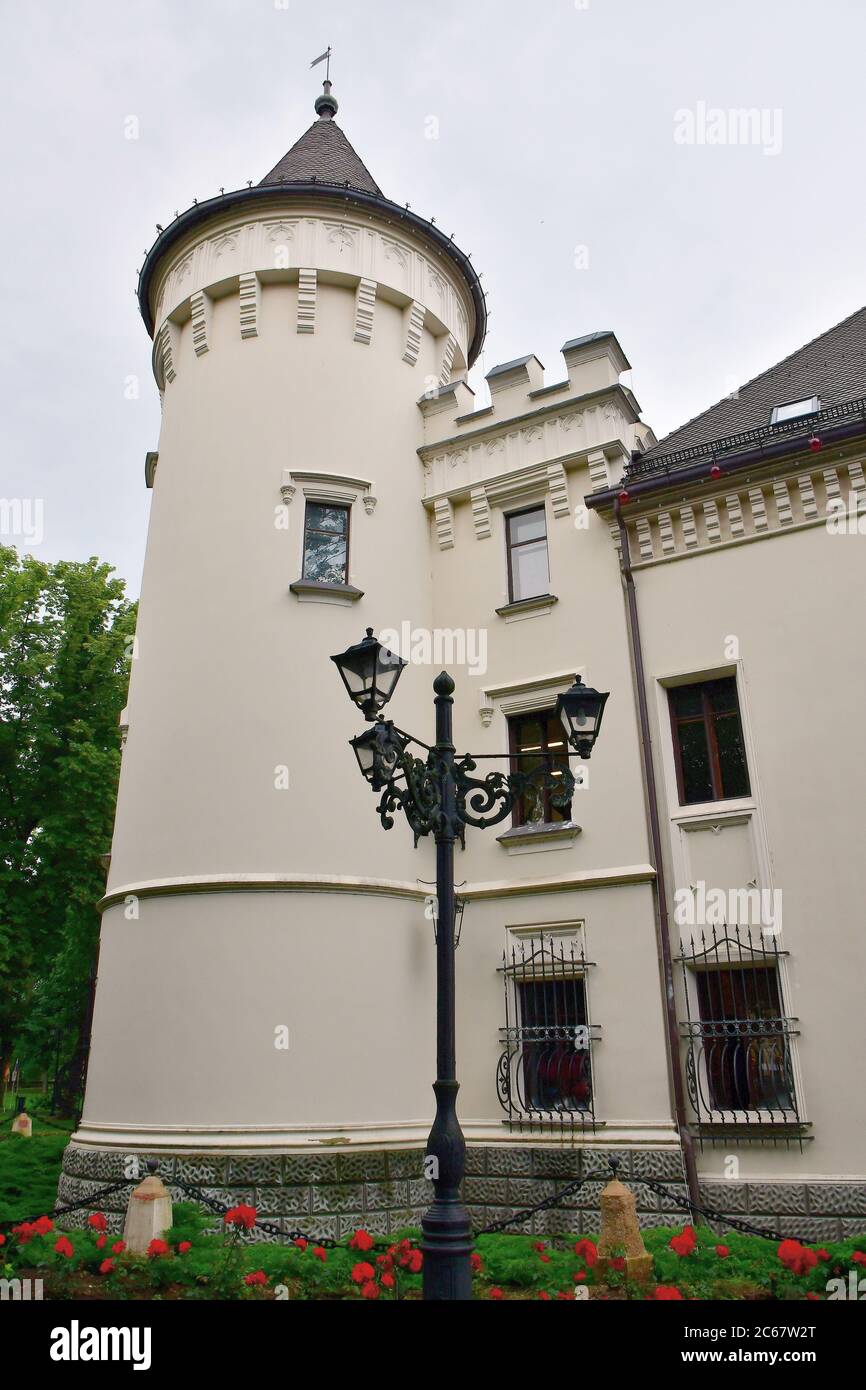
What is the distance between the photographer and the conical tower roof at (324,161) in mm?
16281

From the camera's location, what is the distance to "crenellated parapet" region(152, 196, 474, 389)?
49.5ft

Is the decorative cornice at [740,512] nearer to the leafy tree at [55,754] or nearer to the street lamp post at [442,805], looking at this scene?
the street lamp post at [442,805]

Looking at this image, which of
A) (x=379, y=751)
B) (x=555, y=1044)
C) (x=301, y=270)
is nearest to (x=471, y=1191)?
(x=555, y=1044)

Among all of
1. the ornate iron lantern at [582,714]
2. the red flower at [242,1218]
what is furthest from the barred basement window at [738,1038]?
the red flower at [242,1218]

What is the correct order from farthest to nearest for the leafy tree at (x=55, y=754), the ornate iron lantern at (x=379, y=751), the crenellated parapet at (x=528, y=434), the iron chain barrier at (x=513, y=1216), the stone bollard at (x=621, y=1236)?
the leafy tree at (x=55, y=754) < the crenellated parapet at (x=528, y=434) < the iron chain barrier at (x=513, y=1216) < the stone bollard at (x=621, y=1236) < the ornate iron lantern at (x=379, y=751)

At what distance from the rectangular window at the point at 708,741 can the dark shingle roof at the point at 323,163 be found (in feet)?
31.2

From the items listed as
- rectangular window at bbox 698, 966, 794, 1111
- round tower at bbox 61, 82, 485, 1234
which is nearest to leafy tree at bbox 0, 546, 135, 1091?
round tower at bbox 61, 82, 485, 1234

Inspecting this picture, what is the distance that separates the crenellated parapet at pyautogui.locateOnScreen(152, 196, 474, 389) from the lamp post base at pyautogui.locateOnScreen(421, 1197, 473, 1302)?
1271 centimetres

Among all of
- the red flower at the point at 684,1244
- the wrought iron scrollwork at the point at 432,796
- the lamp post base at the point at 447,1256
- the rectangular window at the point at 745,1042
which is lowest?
the red flower at the point at 684,1244

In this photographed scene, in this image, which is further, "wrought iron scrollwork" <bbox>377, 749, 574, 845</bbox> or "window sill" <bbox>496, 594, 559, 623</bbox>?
"window sill" <bbox>496, 594, 559, 623</bbox>

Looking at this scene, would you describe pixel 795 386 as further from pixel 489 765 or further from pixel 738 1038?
pixel 738 1038

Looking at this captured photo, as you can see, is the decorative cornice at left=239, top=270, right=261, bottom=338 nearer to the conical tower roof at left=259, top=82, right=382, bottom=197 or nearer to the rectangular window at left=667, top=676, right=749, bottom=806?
the conical tower roof at left=259, top=82, right=382, bottom=197
